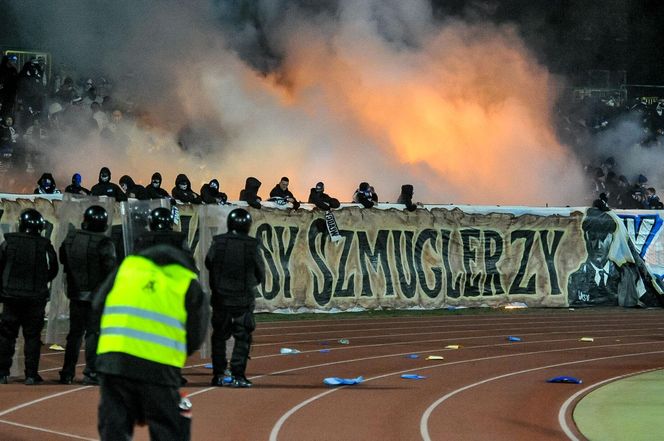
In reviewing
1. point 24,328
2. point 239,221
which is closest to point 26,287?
point 24,328

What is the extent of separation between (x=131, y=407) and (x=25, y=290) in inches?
264

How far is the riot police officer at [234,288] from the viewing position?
12.9m

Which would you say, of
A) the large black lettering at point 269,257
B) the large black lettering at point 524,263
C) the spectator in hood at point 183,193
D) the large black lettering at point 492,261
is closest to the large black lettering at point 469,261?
the large black lettering at point 492,261

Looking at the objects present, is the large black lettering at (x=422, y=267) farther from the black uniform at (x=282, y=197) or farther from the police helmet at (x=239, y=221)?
the police helmet at (x=239, y=221)

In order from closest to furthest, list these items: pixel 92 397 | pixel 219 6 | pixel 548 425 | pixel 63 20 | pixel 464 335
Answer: pixel 548 425, pixel 92 397, pixel 464 335, pixel 63 20, pixel 219 6

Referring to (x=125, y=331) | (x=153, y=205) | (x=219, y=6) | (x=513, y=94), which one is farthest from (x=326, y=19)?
(x=125, y=331)

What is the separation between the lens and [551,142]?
38.4 m

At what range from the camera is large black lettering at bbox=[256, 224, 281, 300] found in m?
21.6

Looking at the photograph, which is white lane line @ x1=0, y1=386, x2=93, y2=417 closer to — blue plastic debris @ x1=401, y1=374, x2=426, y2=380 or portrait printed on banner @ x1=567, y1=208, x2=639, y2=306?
blue plastic debris @ x1=401, y1=374, x2=426, y2=380

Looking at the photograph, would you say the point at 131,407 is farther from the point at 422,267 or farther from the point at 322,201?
the point at 422,267

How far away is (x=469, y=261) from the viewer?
78.0ft

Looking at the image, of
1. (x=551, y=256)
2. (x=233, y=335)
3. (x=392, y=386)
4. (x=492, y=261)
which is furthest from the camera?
(x=551, y=256)

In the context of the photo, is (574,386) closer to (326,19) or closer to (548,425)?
(548,425)

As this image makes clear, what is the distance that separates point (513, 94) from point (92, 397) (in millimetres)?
28262
